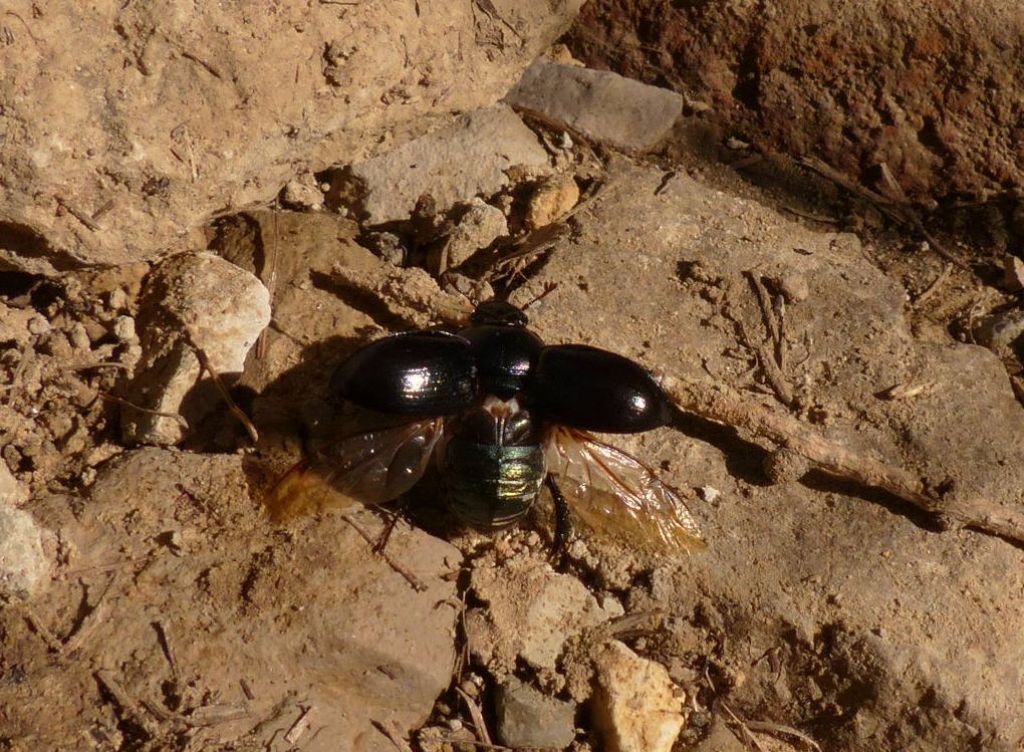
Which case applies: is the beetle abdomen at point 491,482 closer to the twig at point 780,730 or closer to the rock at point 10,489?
the twig at point 780,730

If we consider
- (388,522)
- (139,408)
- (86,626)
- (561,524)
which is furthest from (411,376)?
(86,626)

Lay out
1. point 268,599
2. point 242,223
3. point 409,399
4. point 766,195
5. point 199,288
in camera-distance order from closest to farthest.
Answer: point 268,599 → point 409,399 → point 199,288 → point 242,223 → point 766,195

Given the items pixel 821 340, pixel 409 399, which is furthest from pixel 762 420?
pixel 409 399

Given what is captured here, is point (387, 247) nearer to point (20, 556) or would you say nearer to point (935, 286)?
point (20, 556)

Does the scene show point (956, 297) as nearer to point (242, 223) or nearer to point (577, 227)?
point (577, 227)

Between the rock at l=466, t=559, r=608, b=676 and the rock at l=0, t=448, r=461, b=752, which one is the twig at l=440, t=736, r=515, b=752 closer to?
the rock at l=0, t=448, r=461, b=752

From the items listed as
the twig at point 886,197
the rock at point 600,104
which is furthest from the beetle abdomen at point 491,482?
the twig at point 886,197
